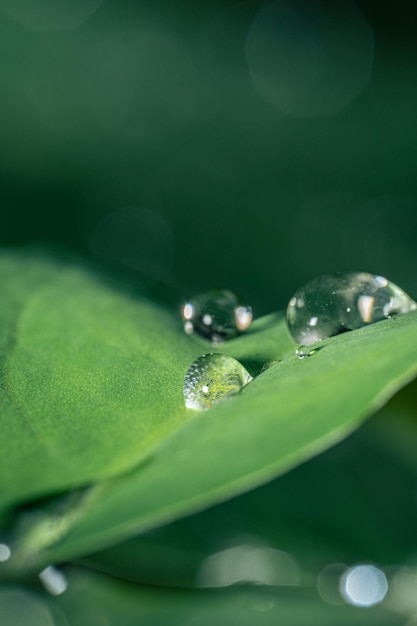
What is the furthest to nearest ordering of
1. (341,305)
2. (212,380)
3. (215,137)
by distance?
(215,137) < (341,305) < (212,380)

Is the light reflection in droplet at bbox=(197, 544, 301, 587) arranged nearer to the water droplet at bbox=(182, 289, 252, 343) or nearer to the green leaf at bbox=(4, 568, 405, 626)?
the green leaf at bbox=(4, 568, 405, 626)

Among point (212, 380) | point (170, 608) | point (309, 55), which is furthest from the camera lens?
point (309, 55)

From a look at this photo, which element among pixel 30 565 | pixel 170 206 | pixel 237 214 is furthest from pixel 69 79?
pixel 30 565

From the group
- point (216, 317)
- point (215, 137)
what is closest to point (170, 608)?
point (216, 317)

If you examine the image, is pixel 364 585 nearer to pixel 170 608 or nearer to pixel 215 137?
pixel 170 608

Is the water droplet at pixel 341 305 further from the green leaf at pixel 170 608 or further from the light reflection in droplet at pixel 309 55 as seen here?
the light reflection in droplet at pixel 309 55

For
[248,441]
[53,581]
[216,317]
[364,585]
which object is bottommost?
[364,585]
